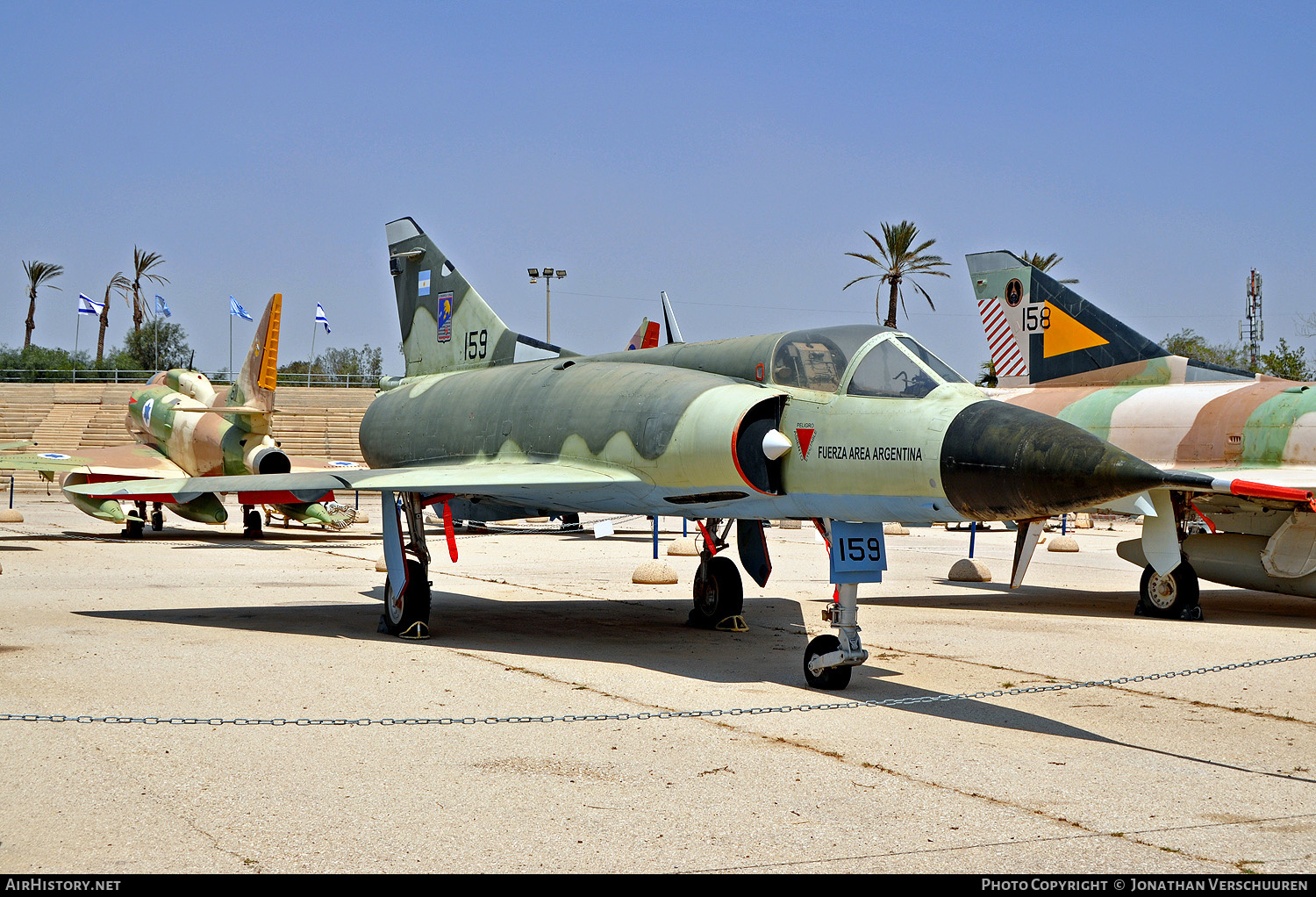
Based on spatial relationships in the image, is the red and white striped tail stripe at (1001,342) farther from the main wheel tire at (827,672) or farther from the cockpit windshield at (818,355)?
the main wheel tire at (827,672)

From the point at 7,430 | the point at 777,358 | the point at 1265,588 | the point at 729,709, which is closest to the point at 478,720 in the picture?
the point at 729,709

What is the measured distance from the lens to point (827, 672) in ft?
25.6

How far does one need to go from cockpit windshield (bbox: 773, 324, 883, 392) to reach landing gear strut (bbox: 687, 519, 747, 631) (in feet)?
9.13

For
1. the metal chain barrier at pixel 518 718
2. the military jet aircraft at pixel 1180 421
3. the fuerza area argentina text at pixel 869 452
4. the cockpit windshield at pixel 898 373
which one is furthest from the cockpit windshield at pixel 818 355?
the military jet aircraft at pixel 1180 421

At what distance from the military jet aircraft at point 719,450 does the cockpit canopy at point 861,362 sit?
1 cm

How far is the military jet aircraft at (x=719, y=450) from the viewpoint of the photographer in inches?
275

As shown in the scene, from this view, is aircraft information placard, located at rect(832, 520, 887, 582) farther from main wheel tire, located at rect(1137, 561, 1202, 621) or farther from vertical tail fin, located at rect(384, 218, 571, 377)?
main wheel tire, located at rect(1137, 561, 1202, 621)

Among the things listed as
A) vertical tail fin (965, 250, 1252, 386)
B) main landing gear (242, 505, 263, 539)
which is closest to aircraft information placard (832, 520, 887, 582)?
vertical tail fin (965, 250, 1252, 386)

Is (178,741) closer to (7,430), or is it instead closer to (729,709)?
(729,709)

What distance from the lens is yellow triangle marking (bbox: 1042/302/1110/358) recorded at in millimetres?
16172

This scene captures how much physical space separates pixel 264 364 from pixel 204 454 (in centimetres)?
241

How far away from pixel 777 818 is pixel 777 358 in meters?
4.58

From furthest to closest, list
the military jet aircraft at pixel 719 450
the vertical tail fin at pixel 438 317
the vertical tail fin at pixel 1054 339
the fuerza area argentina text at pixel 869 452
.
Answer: the vertical tail fin at pixel 1054 339 → the vertical tail fin at pixel 438 317 → the fuerza area argentina text at pixel 869 452 → the military jet aircraft at pixel 719 450

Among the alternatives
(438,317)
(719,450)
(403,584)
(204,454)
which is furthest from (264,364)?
(719,450)
